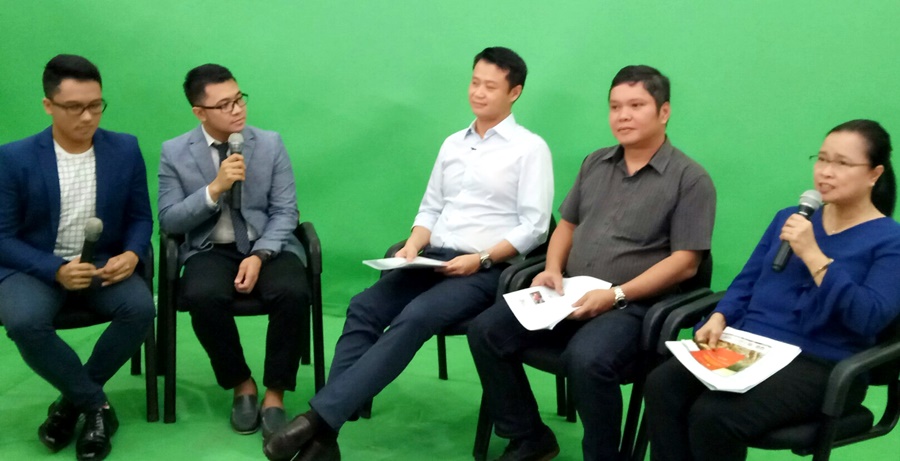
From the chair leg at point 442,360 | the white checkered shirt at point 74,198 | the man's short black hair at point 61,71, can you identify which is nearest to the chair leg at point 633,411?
the chair leg at point 442,360

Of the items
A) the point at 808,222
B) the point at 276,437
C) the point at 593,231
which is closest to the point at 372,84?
the point at 593,231

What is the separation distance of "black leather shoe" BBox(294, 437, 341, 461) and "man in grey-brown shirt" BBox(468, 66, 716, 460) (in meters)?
0.51

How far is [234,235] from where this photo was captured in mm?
3555

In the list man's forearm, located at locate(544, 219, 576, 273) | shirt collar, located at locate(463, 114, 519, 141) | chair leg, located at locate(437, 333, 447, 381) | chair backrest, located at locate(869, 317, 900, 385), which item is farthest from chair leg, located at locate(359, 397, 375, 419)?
chair backrest, located at locate(869, 317, 900, 385)

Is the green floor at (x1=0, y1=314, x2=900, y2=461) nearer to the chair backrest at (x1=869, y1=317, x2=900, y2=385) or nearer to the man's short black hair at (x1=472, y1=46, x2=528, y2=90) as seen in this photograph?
the chair backrest at (x1=869, y1=317, x2=900, y2=385)

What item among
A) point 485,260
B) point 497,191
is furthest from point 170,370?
point 497,191

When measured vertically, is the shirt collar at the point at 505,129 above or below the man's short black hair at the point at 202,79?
below

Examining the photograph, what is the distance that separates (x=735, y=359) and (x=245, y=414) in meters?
1.73

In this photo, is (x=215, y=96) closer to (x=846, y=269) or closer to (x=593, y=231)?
(x=593, y=231)

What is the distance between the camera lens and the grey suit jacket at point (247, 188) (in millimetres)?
3514

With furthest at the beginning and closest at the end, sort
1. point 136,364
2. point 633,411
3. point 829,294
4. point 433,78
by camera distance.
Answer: point 433,78 < point 136,364 < point 633,411 < point 829,294

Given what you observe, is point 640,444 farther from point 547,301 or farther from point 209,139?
point 209,139

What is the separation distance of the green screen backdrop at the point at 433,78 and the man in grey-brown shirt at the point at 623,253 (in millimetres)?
1019

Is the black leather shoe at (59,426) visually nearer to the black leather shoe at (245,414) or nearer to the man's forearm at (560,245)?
the black leather shoe at (245,414)
